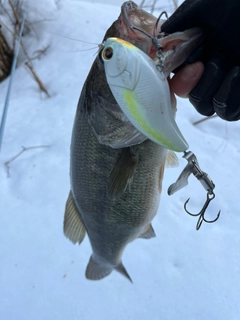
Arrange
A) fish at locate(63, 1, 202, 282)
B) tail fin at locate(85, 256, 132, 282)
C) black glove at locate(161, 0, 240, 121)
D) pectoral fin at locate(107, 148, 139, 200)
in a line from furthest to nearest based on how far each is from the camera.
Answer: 1. tail fin at locate(85, 256, 132, 282)
2. pectoral fin at locate(107, 148, 139, 200)
3. fish at locate(63, 1, 202, 282)
4. black glove at locate(161, 0, 240, 121)

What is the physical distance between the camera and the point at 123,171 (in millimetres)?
951

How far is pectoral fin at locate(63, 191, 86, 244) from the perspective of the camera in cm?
122

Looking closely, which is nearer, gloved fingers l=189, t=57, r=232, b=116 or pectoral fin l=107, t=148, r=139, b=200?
gloved fingers l=189, t=57, r=232, b=116

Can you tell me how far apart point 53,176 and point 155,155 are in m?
1.04

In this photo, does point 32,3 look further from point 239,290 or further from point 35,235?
point 239,290

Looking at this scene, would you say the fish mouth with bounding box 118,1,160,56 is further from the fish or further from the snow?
the snow

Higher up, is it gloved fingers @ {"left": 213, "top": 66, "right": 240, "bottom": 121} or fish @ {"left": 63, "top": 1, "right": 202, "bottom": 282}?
gloved fingers @ {"left": 213, "top": 66, "right": 240, "bottom": 121}

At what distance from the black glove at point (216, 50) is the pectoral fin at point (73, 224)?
0.58 m

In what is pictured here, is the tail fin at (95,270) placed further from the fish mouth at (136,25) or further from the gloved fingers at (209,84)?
the fish mouth at (136,25)

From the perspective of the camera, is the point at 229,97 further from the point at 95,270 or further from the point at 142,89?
the point at 95,270

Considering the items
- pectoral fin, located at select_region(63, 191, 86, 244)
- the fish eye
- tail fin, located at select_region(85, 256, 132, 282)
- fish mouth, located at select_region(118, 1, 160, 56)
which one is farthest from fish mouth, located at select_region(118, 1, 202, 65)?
tail fin, located at select_region(85, 256, 132, 282)

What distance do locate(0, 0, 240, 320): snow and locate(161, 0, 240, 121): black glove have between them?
0.91 m

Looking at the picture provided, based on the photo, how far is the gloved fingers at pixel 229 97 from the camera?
0.78 m

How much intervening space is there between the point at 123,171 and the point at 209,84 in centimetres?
32
